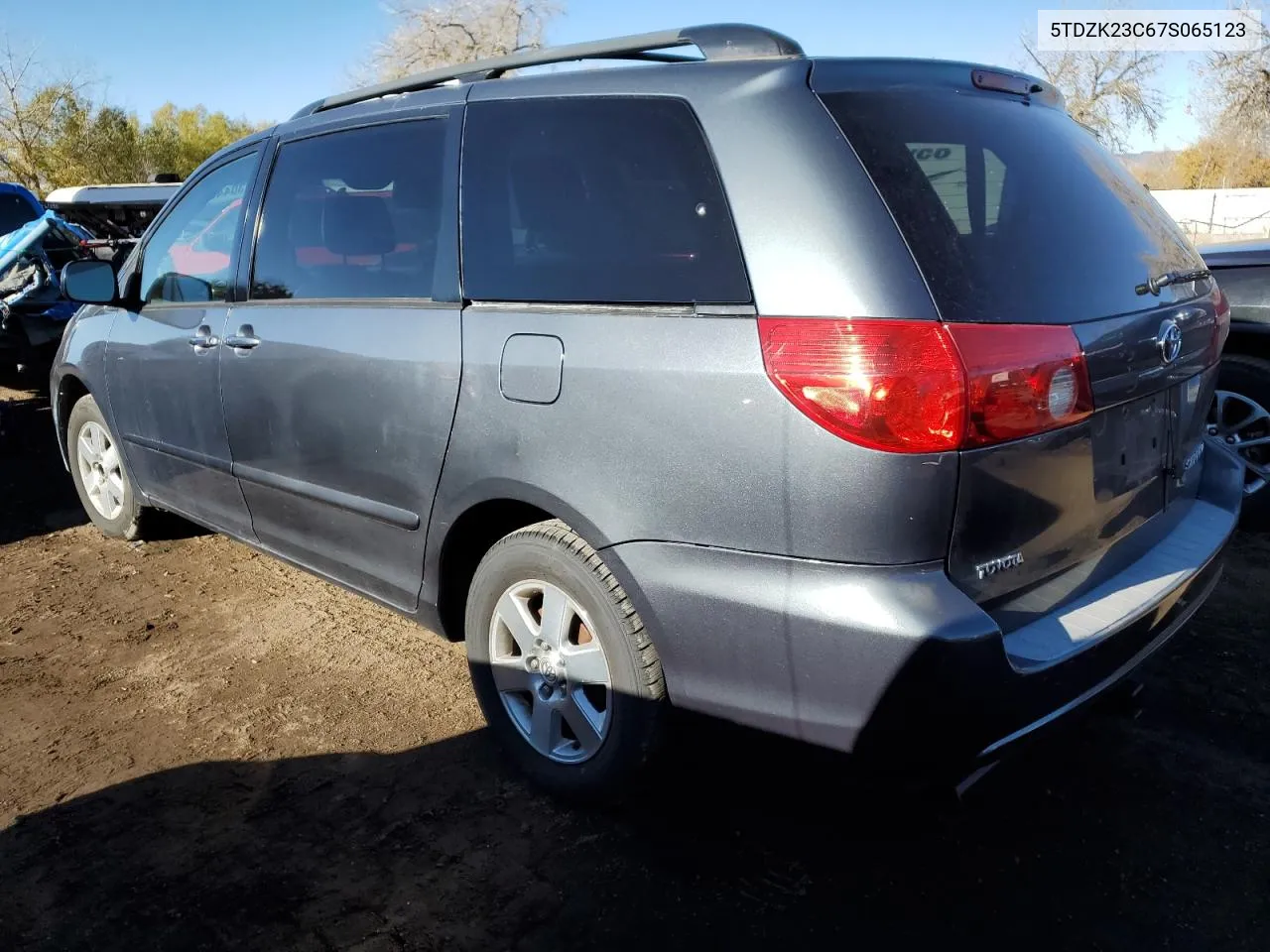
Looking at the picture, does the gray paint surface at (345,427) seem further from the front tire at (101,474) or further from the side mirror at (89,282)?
the front tire at (101,474)

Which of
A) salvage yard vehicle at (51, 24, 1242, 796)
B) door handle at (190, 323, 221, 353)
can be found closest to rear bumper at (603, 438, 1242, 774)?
salvage yard vehicle at (51, 24, 1242, 796)

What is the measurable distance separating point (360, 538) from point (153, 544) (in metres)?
2.41

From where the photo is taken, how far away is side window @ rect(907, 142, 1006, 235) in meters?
2.03

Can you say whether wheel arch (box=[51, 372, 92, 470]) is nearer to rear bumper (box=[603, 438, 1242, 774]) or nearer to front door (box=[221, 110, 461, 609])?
front door (box=[221, 110, 461, 609])

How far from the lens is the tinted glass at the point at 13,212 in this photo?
9.59 meters

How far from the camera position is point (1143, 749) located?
2.83 metres

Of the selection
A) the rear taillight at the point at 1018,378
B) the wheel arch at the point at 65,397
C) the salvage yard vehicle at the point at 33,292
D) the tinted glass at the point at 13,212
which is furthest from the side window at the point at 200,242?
the tinted glass at the point at 13,212

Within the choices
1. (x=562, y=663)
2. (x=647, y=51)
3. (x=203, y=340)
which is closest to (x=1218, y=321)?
(x=647, y=51)

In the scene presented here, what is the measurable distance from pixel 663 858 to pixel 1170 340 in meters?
1.79

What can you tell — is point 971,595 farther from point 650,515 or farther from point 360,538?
point 360,538

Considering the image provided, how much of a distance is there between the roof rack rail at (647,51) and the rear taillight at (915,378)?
73cm

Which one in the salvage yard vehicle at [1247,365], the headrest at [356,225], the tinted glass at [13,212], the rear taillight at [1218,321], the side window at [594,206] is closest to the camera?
the side window at [594,206]

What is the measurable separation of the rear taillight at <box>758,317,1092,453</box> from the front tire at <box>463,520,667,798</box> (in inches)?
27.7

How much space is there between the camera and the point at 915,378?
186cm
